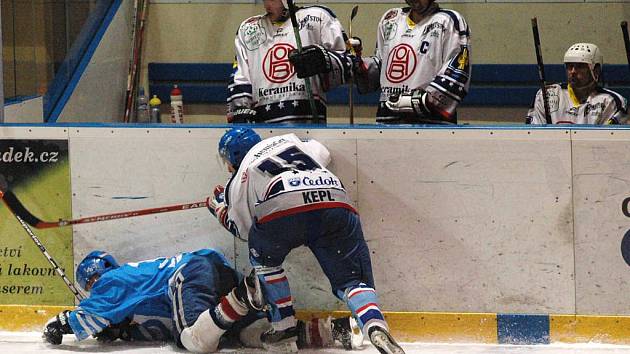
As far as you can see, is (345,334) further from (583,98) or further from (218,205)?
(583,98)

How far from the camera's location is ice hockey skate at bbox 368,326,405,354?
428 cm

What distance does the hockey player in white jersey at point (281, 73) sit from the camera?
5.13 m

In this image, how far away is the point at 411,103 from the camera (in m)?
4.98

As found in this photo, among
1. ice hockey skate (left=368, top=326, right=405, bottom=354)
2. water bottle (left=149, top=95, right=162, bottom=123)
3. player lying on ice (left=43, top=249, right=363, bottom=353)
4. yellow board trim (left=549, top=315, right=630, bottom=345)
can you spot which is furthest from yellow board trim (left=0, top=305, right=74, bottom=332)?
water bottle (left=149, top=95, right=162, bottom=123)

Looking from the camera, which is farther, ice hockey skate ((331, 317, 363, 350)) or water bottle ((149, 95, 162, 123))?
water bottle ((149, 95, 162, 123))

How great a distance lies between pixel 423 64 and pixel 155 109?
8.83 ft

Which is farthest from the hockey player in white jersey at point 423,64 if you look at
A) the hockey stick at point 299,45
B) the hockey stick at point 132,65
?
the hockey stick at point 132,65

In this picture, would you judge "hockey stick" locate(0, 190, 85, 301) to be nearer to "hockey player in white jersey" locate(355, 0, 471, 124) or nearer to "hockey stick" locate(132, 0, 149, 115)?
"hockey player in white jersey" locate(355, 0, 471, 124)

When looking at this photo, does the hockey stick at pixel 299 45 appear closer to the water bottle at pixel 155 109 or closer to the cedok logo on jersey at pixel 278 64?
the cedok logo on jersey at pixel 278 64

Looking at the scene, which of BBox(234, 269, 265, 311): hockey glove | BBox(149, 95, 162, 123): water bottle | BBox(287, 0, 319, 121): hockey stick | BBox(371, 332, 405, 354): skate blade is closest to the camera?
BBox(371, 332, 405, 354): skate blade

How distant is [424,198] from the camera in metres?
4.81

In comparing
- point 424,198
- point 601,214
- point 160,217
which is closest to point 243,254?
point 160,217

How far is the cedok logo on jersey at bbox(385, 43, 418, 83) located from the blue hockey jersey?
1003mm

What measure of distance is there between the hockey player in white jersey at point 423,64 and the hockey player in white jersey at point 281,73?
0.60ft
